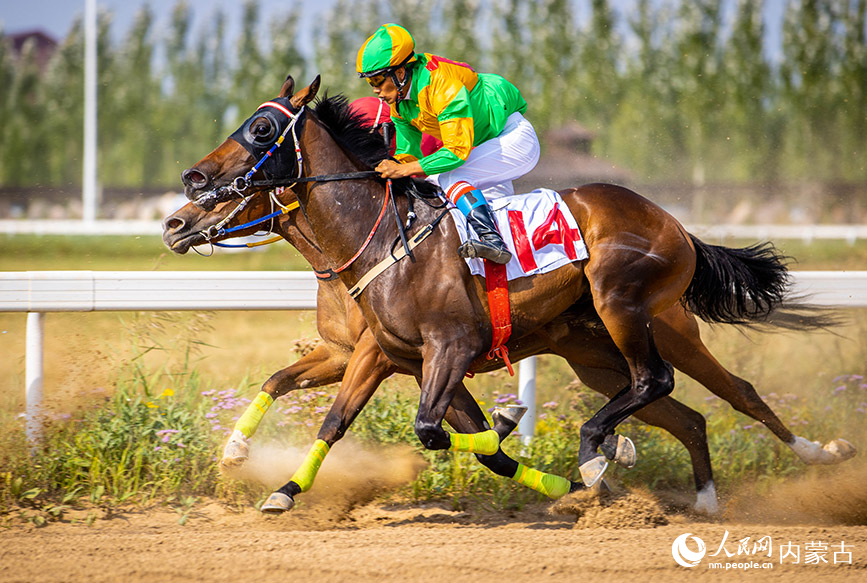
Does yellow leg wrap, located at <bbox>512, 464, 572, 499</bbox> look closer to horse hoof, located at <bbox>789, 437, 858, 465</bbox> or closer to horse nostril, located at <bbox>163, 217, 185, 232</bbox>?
horse hoof, located at <bbox>789, 437, 858, 465</bbox>

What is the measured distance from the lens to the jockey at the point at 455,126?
154 inches

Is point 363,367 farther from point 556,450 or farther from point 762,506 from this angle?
point 762,506

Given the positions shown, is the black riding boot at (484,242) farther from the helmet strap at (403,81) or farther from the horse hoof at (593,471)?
the horse hoof at (593,471)

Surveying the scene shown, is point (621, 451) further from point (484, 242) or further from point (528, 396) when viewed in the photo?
point (484, 242)

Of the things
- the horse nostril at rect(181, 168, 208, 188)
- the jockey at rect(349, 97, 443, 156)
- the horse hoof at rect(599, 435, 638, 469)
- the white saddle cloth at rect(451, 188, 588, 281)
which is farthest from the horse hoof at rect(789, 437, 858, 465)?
the horse nostril at rect(181, 168, 208, 188)

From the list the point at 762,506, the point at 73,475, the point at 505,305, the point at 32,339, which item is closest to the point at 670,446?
the point at 762,506

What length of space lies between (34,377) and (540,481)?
2755mm

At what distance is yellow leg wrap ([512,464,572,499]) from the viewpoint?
4.38 meters

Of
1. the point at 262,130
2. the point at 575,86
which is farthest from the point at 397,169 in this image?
the point at 575,86

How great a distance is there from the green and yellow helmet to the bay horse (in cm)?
31

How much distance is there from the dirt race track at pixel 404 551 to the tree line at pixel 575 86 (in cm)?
1610

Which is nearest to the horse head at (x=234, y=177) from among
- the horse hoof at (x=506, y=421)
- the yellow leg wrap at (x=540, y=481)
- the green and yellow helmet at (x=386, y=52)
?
the green and yellow helmet at (x=386, y=52)

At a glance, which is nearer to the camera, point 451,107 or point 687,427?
point 451,107

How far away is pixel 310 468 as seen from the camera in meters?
4.11
